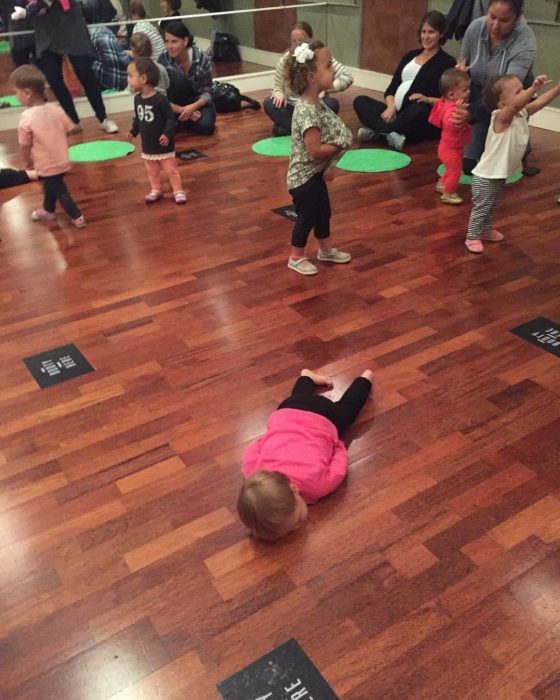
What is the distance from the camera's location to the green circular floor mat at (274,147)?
191 inches

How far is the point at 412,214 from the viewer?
371cm

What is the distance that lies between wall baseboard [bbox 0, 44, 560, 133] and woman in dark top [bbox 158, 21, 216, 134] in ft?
3.21

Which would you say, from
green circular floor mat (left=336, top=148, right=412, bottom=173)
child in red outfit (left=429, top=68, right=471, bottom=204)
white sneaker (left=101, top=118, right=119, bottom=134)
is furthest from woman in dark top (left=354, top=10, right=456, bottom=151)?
white sneaker (left=101, top=118, right=119, bottom=134)

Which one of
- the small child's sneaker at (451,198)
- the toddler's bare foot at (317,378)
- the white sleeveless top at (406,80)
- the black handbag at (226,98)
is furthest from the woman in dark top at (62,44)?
the toddler's bare foot at (317,378)

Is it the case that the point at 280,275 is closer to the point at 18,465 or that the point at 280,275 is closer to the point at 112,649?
the point at 18,465

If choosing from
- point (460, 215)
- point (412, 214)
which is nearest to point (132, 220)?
point (412, 214)

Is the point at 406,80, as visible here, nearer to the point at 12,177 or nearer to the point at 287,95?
the point at 287,95

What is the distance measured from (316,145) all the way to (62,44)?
3.30 metres

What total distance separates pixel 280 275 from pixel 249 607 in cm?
185

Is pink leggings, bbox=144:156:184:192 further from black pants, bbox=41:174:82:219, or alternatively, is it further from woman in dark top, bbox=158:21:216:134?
woman in dark top, bbox=158:21:216:134

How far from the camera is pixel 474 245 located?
3.21m

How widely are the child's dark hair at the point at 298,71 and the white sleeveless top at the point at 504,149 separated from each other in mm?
1002

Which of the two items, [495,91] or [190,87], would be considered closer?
[495,91]

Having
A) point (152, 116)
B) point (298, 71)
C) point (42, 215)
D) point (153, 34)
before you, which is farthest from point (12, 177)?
point (298, 71)
